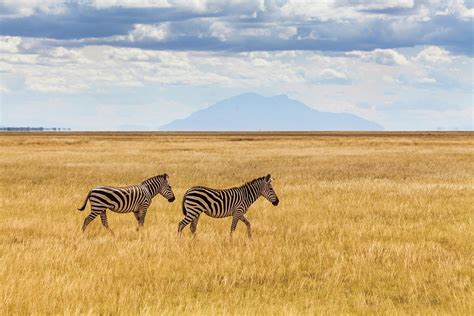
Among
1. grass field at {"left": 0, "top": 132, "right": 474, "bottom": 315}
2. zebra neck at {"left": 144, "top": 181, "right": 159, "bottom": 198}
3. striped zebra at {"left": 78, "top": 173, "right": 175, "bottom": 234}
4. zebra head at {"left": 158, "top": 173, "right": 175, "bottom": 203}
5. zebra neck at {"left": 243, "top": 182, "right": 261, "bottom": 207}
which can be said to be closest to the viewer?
grass field at {"left": 0, "top": 132, "right": 474, "bottom": 315}

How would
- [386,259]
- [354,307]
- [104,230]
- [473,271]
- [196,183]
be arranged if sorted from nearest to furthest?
[354,307]
[473,271]
[386,259]
[104,230]
[196,183]

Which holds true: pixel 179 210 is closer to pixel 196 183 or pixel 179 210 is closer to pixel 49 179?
pixel 196 183

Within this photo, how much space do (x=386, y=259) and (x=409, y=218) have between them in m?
6.56

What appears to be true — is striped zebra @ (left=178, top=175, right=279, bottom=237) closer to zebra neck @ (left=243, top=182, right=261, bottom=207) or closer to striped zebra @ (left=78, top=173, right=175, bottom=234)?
zebra neck @ (left=243, top=182, right=261, bottom=207)

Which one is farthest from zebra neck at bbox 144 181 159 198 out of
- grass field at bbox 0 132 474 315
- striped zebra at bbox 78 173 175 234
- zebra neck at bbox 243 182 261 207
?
zebra neck at bbox 243 182 261 207

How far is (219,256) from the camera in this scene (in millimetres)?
11398

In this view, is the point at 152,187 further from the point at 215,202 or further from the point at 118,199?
the point at 215,202

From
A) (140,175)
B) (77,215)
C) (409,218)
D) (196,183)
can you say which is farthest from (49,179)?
(409,218)

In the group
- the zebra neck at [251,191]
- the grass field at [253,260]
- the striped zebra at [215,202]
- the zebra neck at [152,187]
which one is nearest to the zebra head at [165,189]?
the zebra neck at [152,187]

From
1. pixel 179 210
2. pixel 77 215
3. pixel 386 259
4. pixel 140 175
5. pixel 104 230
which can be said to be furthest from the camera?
pixel 140 175

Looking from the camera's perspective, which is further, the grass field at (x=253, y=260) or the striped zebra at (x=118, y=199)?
the striped zebra at (x=118, y=199)

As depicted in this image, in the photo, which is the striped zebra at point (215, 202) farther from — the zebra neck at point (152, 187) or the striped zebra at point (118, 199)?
the zebra neck at point (152, 187)

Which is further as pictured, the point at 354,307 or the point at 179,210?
the point at 179,210

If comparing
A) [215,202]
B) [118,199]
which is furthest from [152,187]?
[215,202]
